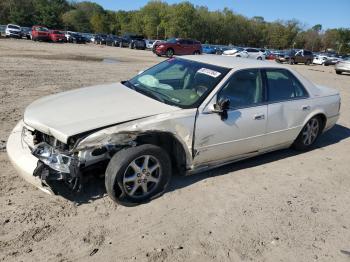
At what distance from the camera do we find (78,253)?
3047 mm

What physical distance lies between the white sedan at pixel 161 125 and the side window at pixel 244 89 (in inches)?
0.5

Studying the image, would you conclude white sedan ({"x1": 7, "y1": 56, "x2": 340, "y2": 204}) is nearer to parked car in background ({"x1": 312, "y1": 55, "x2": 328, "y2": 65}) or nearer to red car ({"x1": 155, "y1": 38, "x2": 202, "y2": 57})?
red car ({"x1": 155, "y1": 38, "x2": 202, "y2": 57})

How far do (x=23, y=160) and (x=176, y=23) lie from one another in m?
101

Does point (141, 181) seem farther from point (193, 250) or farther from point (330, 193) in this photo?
point (330, 193)

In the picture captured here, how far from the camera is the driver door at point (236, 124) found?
4.21 metres

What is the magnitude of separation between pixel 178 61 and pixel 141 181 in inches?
82.4

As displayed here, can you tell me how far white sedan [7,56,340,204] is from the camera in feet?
11.6

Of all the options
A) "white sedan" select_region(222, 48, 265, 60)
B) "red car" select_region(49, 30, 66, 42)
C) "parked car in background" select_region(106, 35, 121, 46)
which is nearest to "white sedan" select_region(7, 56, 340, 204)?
"white sedan" select_region(222, 48, 265, 60)

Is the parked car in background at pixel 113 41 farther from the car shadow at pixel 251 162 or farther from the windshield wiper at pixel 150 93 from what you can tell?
the windshield wiper at pixel 150 93

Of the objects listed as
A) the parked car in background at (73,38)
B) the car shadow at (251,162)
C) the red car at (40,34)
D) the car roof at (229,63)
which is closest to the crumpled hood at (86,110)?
the car shadow at (251,162)

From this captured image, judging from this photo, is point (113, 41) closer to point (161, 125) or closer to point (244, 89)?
point (244, 89)

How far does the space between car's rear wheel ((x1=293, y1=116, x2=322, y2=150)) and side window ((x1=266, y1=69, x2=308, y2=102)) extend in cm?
55

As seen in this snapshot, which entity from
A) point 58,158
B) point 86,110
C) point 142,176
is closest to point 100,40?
point 86,110

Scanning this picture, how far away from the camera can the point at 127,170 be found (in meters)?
3.71
